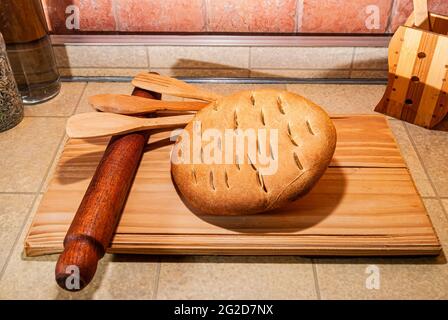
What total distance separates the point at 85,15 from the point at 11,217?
0.51 metres


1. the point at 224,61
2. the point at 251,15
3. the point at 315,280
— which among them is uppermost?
the point at 251,15

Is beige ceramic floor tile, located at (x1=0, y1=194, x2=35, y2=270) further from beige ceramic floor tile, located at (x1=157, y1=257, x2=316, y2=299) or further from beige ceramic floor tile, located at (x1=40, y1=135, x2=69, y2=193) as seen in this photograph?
beige ceramic floor tile, located at (x1=157, y1=257, x2=316, y2=299)

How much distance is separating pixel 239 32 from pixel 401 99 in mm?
390

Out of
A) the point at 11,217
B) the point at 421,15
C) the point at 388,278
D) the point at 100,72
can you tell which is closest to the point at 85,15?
the point at 100,72

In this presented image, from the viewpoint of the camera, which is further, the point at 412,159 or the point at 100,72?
the point at 100,72

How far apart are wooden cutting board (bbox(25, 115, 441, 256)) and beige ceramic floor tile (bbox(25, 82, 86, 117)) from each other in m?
0.26

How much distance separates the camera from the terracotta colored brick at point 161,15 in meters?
1.02

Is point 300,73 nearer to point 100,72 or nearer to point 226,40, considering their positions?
point 226,40

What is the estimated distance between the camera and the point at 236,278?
0.65m

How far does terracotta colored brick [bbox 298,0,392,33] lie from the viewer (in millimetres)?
1009

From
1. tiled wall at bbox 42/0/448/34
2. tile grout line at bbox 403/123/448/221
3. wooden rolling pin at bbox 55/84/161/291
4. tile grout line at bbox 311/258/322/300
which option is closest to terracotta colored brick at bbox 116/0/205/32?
tiled wall at bbox 42/0/448/34

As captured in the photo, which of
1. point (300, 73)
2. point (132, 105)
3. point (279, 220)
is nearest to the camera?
point (279, 220)

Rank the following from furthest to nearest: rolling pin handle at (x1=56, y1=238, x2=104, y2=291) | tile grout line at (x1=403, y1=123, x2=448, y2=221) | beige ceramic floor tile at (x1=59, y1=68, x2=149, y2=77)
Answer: beige ceramic floor tile at (x1=59, y1=68, x2=149, y2=77) → tile grout line at (x1=403, y1=123, x2=448, y2=221) → rolling pin handle at (x1=56, y1=238, x2=104, y2=291)
